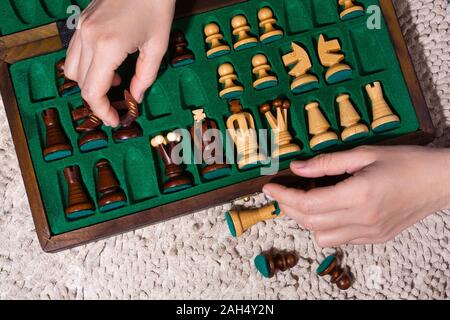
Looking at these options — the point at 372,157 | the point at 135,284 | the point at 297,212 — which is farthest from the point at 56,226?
the point at 372,157

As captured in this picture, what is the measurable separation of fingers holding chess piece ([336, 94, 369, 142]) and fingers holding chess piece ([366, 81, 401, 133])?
29mm

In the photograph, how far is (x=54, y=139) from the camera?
117cm

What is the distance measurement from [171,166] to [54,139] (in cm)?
26

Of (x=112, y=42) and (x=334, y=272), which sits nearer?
(x=112, y=42)

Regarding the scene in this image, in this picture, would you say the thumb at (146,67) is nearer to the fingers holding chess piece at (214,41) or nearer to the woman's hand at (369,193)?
the fingers holding chess piece at (214,41)

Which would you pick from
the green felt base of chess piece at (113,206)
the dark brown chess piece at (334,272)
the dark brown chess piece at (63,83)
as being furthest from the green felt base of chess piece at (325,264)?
the dark brown chess piece at (63,83)

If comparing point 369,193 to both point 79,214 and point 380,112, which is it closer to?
point 380,112

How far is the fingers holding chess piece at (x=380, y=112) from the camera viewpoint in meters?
1.17

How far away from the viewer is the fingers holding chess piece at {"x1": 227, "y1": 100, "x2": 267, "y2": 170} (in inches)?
46.3

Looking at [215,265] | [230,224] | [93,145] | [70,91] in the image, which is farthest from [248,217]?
[70,91]

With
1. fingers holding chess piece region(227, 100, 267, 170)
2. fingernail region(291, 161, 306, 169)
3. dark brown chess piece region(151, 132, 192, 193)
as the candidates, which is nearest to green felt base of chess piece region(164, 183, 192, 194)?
dark brown chess piece region(151, 132, 192, 193)

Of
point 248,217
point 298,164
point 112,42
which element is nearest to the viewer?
point 112,42

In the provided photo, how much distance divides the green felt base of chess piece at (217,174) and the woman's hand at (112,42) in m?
0.24

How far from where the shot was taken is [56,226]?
3.87 ft
